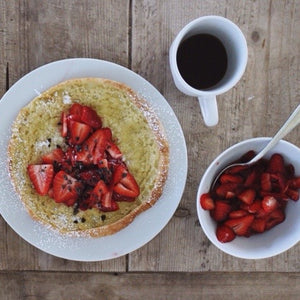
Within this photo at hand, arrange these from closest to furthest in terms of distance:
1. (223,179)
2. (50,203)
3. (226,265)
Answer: (223,179)
(50,203)
(226,265)

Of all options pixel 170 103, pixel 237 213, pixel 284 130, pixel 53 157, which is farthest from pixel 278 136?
pixel 53 157

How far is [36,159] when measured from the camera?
160 centimetres

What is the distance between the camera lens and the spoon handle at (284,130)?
129 centimetres

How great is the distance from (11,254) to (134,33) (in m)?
0.74

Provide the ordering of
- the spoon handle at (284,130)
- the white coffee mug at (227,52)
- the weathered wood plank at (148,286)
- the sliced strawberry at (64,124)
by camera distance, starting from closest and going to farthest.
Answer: the spoon handle at (284,130) → the white coffee mug at (227,52) → the sliced strawberry at (64,124) → the weathered wood plank at (148,286)

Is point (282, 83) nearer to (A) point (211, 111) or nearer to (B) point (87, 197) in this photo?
(A) point (211, 111)

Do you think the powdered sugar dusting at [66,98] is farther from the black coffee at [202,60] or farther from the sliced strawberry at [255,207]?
the sliced strawberry at [255,207]

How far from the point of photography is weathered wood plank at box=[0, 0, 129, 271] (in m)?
1.64

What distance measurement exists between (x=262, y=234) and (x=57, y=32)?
81cm

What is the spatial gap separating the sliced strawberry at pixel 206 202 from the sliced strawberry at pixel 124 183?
0.19 m

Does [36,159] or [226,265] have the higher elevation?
[36,159]

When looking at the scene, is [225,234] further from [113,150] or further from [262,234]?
[113,150]

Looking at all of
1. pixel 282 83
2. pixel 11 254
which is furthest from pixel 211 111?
pixel 11 254

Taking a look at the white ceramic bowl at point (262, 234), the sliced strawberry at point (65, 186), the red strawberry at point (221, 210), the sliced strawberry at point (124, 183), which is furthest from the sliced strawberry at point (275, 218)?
the sliced strawberry at point (65, 186)
